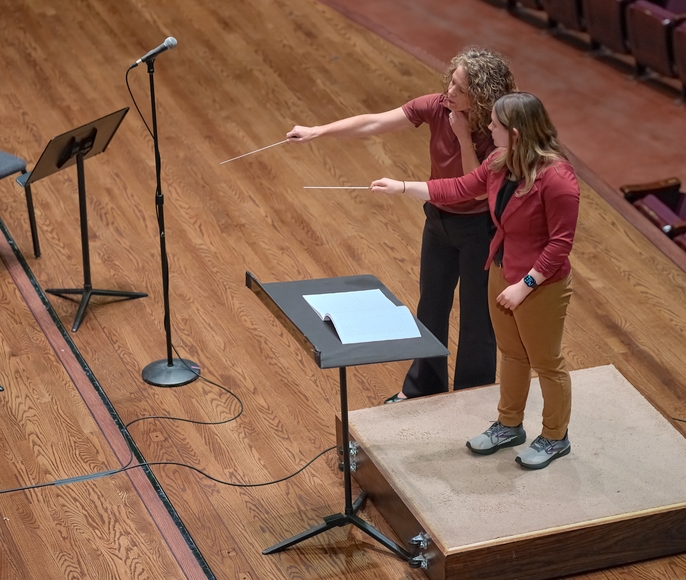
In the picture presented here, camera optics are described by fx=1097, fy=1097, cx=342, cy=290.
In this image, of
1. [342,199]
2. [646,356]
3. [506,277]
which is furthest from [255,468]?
[342,199]

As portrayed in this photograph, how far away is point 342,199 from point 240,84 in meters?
0.78

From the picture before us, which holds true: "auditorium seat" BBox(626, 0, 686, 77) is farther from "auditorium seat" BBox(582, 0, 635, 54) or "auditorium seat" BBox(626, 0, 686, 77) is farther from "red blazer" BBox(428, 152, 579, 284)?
"red blazer" BBox(428, 152, 579, 284)

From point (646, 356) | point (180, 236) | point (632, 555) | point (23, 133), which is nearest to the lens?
point (632, 555)

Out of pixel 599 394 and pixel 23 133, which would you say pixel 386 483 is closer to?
pixel 599 394

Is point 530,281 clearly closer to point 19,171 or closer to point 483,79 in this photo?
point 483,79

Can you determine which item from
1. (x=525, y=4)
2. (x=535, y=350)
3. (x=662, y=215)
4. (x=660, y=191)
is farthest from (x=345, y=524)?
(x=525, y=4)

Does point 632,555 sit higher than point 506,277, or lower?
lower

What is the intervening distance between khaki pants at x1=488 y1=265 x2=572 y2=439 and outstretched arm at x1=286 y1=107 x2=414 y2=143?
1.04 feet

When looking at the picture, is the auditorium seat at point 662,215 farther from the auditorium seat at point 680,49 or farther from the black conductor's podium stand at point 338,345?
the black conductor's podium stand at point 338,345

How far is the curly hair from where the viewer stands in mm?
1579

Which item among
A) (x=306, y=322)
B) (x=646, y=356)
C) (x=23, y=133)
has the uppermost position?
(x=306, y=322)

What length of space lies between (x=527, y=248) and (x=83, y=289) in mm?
1123

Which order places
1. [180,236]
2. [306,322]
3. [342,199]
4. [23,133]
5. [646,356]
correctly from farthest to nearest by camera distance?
[23,133] < [342,199] < [180,236] < [646,356] < [306,322]

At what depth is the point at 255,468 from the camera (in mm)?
1853
